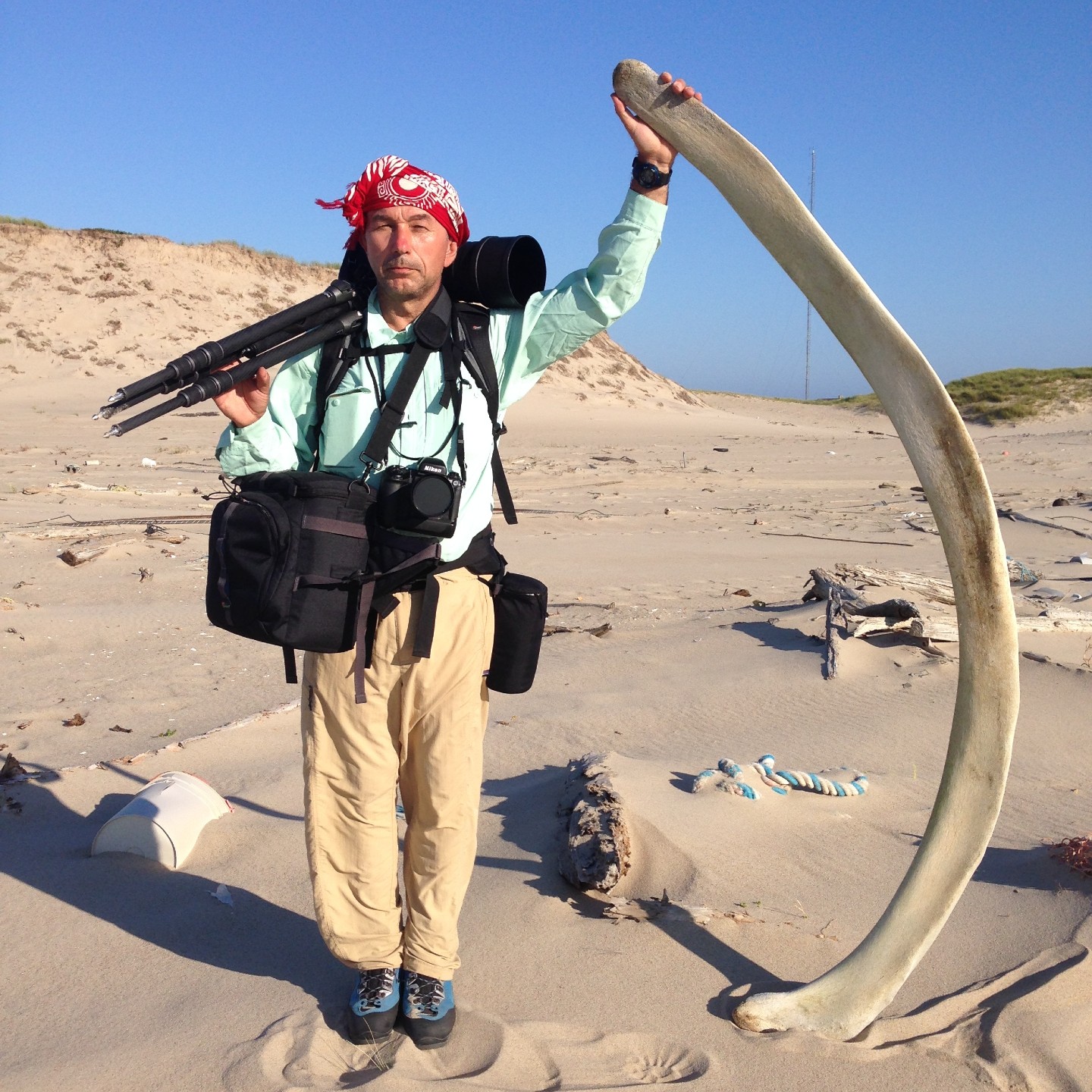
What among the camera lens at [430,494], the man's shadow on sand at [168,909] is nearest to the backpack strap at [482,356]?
the camera lens at [430,494]

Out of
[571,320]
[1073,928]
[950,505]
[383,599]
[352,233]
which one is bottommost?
[1073,928]

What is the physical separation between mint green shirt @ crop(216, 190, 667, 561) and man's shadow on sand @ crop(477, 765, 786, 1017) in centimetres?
123

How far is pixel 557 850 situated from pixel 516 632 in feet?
3.31

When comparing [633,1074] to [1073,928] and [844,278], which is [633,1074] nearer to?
[1073,928]

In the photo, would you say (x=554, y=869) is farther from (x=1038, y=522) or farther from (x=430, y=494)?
(x=1038, y=522)

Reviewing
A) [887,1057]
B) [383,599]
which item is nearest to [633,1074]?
[887,1057]

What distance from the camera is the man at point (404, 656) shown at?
2.46 metres

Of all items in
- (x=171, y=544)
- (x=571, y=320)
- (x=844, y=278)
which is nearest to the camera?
(x=844, y=278)

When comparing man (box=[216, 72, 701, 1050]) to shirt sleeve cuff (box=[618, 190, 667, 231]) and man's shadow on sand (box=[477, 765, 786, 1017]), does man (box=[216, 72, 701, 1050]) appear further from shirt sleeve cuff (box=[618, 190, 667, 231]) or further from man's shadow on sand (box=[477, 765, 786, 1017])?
man's shadow on sand (box=[477, 765, 786, 1017])

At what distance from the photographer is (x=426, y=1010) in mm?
2482

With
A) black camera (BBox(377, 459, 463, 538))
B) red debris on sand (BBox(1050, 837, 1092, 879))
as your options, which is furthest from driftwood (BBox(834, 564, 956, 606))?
black camera (BBox(377, 459, 463, 538))

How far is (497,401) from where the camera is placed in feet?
8.46

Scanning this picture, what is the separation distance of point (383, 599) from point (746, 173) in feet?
4.24

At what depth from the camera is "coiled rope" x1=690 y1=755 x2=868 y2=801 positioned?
12.0 feet
